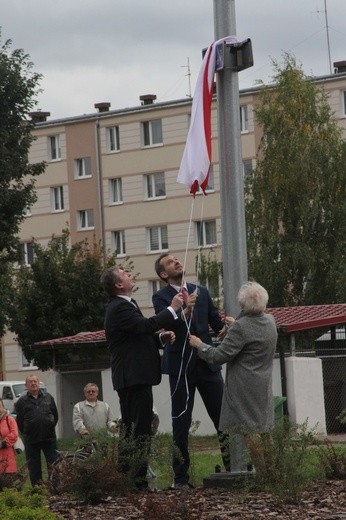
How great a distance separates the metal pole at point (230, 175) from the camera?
1153 centimetres

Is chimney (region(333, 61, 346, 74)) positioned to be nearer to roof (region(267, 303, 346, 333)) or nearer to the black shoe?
roof (region(267, 303, 346, 333))

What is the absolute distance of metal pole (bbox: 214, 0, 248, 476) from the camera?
37.8 ft

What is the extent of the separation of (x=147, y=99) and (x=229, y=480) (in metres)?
78.1

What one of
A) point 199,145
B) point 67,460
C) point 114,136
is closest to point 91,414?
point 199,145

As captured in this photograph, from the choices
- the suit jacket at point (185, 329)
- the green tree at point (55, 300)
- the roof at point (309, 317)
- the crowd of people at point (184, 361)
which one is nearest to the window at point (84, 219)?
the green tree at point (55, 300)

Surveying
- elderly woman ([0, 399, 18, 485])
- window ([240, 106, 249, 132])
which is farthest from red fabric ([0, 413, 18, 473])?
window ([240, 106, 249, 132])

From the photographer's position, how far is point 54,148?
8606cm

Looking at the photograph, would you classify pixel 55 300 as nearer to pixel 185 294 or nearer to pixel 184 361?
pixel 184 361

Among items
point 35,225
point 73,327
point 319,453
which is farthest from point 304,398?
point 35,225

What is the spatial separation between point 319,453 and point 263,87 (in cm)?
4321

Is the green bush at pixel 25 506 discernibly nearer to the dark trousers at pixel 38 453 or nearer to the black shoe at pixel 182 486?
the black shoe at pixel 182 486

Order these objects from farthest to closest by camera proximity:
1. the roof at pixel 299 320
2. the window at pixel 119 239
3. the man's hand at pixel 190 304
→ the window at pixel 119 239, the roof at pixel 299 320, the man's hand at pixel 190 304

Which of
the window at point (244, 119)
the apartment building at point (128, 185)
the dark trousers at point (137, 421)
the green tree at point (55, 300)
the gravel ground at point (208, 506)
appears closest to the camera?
the gravel ground at point (208, 506)

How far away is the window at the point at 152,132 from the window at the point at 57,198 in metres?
6.30
